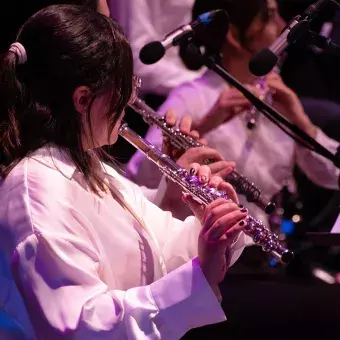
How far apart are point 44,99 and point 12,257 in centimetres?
37

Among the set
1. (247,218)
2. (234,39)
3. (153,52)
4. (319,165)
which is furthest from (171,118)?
(319,165)

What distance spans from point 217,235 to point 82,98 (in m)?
0.42

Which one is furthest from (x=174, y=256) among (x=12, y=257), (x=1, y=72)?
(x=1, y=72)

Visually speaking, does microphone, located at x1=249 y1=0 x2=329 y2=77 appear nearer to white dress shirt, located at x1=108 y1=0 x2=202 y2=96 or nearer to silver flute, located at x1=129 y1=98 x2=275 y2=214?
silver flute, located at x1=129 y1=98 x2=275 y2=214

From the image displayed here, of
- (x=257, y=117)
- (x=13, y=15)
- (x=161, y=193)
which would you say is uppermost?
(x=13, y=15)

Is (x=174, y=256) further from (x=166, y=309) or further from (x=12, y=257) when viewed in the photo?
(x=12, y=257)

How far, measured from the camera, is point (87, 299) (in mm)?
1284

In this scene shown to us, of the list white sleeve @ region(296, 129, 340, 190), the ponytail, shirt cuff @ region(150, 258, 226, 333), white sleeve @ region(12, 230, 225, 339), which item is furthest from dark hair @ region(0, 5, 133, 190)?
white sleeve @ region(296, 129, 340, 190)

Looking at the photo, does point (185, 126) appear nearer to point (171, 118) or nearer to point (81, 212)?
point (171, 118)

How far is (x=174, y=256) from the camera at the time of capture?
1.71 m

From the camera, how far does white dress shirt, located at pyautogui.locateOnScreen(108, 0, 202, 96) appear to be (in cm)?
262

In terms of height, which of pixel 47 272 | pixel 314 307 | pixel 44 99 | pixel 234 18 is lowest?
pixel 314 307

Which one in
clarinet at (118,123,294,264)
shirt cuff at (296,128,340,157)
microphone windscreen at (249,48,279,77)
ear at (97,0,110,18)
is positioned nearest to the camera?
clarinet at (118,123,294,264)

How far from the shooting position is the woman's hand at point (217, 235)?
1.34m
